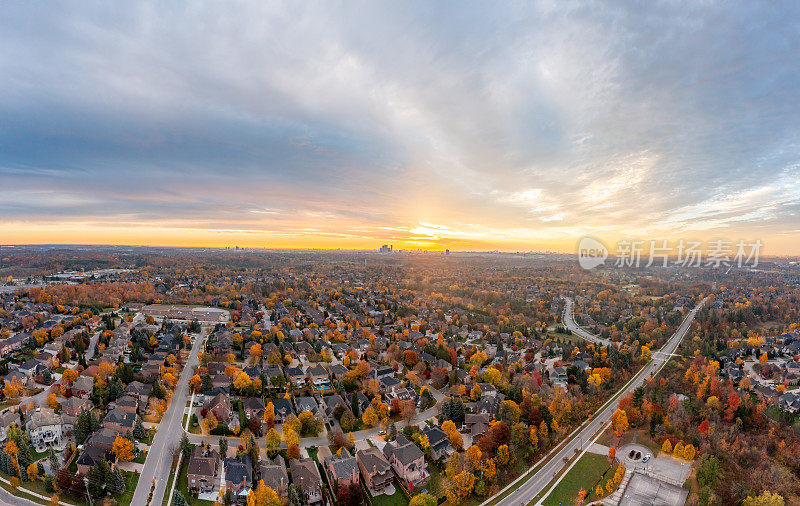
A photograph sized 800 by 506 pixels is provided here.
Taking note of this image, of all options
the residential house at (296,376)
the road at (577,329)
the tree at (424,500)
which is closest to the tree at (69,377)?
the residential house at (296,376)

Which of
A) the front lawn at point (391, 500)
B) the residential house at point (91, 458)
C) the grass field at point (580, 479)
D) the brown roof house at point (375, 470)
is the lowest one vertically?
the front lawn at point (391, 500)

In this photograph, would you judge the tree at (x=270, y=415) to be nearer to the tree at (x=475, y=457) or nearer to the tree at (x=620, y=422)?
the tree at (x=475, y=457)

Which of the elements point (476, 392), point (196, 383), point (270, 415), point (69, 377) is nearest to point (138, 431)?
Result: point (196, 383)

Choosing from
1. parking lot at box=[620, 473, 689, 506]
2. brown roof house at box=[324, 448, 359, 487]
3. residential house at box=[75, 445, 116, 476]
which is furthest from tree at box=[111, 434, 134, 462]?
parking lot at box=[620, 473, 689, 506]

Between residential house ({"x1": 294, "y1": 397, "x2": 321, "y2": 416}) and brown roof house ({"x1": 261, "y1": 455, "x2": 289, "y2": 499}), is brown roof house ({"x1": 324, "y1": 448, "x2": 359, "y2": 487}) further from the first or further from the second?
residential house ({"x1": 294, "y1": 397, "x2": 321, "y2": 416})

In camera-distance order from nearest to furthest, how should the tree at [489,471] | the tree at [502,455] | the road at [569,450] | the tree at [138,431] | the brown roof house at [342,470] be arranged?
the brown roof house at [342,470], the road at [569,450], the tree at [489,471], the tree at [502,455], the tree at [138,431]

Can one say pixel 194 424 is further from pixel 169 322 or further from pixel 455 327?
pixel 455 327

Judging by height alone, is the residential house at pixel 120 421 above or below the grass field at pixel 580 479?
above
